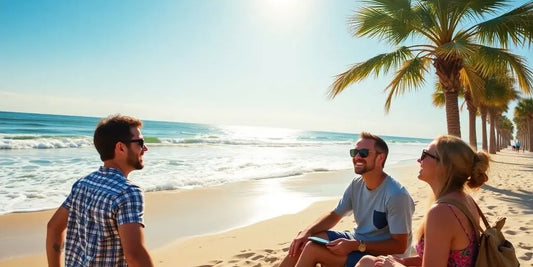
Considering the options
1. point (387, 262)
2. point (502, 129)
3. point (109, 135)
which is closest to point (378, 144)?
point (387, 262)

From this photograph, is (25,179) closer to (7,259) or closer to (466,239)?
(7,259)

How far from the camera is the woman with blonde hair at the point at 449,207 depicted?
1.74m

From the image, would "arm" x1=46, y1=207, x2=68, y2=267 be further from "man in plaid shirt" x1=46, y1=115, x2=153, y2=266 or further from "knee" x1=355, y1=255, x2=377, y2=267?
"knee" x1=355, y1=255, x2=377, y2=267

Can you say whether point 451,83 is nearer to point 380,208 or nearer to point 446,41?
point 446,41

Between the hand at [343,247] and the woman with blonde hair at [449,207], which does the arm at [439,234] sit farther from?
the hand at [343,247]

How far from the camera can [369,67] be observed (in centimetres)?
886

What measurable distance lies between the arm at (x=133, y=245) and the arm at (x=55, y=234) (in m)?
0.62

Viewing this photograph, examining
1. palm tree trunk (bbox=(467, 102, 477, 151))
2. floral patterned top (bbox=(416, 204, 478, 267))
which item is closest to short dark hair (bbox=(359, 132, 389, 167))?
floral patterned top (bbox=(416, 204, 478, 267))

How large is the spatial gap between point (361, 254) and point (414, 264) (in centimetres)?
43

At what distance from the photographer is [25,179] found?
8.81m

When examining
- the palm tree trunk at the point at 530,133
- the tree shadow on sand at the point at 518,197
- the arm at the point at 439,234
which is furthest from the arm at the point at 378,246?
the palm tree trunk at the point at 530,133

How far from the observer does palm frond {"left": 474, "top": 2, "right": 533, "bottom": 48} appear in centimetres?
738

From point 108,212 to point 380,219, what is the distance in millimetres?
2135

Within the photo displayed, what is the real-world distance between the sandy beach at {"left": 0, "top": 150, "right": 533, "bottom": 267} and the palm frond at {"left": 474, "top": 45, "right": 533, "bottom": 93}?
273 cm
